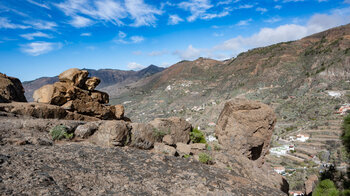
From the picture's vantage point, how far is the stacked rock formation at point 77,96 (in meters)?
8.48

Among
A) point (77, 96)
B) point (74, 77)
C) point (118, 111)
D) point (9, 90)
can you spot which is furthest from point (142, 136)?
point (9, 90)

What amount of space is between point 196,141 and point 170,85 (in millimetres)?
95980

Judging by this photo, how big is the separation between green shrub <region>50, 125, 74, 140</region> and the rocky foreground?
0.09ft

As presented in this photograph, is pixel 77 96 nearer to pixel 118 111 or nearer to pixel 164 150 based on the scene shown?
pixel 118 111

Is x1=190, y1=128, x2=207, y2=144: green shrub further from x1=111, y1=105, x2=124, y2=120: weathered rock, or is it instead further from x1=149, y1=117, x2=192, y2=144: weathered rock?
x1=111, y1=105, x2=124, y2=120: weathered rock

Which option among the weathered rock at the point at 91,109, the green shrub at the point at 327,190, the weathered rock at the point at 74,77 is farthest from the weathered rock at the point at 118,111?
the green shrub at the point at 327,190

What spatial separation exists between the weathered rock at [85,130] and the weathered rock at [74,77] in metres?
4.63

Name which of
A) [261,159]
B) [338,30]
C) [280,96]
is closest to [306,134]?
[280,96]

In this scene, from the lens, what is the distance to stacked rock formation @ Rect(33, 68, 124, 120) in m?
8.48

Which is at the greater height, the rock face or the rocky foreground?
the rock face

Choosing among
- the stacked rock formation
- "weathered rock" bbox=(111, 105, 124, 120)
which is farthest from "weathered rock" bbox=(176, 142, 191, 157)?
"weathered rock" bbox=(111, 105, 124, 120)

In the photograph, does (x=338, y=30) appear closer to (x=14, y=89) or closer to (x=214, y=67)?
(x=214, y=67)

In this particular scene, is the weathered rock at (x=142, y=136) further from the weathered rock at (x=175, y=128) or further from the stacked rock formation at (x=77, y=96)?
the stacked rock formation at (x=77, y=96)

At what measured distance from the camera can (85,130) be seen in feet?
19.8
